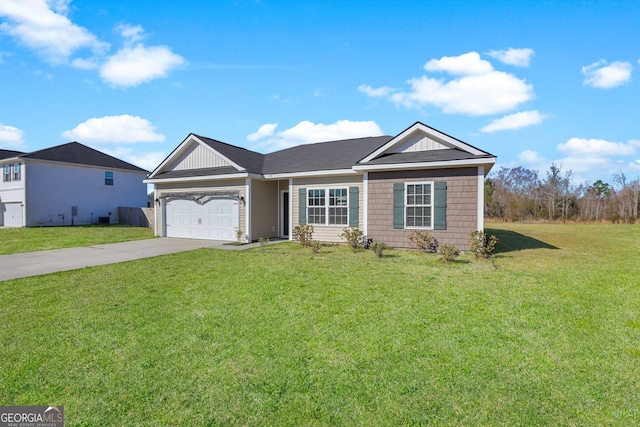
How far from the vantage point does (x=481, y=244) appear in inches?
397

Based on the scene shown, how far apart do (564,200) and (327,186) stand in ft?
85.1

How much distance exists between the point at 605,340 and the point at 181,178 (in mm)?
15843

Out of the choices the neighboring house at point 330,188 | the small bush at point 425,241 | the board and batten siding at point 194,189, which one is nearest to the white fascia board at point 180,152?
the neighboring house at point 330,188

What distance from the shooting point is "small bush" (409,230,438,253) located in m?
11.1

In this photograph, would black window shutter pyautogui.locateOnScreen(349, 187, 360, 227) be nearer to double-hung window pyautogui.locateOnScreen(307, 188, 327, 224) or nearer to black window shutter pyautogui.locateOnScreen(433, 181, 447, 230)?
double-hung window pyautogui.locateOnScreen(307, 188, 327, 224)

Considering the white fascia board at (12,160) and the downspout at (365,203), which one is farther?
the white fascia board at (12,160)

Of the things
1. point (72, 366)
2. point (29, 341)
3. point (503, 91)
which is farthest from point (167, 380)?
point (503, 91)

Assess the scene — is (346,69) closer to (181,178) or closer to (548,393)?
(181,178)

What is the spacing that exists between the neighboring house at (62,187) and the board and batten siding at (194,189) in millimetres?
11731

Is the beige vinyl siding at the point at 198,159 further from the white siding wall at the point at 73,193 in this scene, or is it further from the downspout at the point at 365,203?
the white siding wall at the point at 73,193

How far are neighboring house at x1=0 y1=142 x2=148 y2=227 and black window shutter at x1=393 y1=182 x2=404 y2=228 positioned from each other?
77.9 feet

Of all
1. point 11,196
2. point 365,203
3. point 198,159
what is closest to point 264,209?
point 198,159

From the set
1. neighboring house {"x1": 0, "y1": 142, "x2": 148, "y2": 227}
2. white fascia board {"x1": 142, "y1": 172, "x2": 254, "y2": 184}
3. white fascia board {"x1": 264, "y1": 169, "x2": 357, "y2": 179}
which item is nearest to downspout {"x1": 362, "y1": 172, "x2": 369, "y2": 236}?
white fascia board {"x1": 264, "y1": 169, "x2": 357, "y2": 179}
